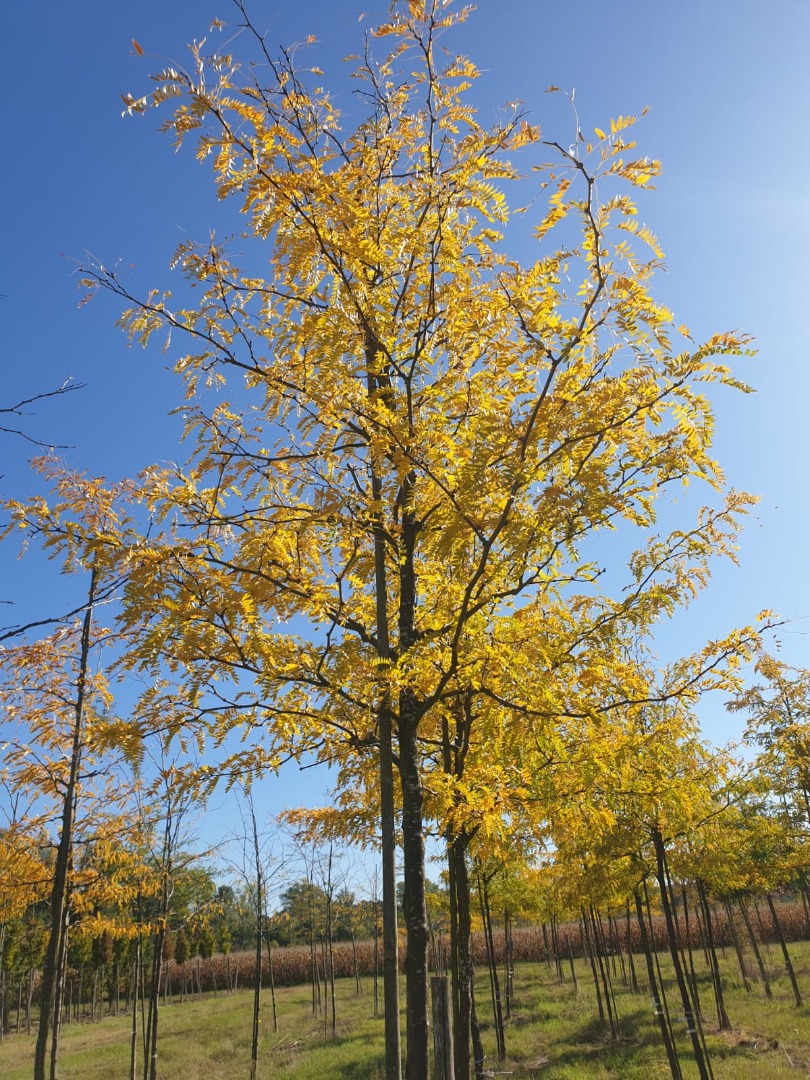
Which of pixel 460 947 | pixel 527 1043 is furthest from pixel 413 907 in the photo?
pixel 527 1043

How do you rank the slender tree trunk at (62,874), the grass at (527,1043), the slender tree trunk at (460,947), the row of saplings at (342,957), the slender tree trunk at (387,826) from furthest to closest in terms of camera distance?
the row of saplings at (342,957), the grass at (527,1043), the slender tree trunk at (62,874), the slender tree trunk at (460,947), the slender tree trunk at (387,826)

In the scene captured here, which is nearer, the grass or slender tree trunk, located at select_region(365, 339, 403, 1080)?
slender tree trunk, located at select_region(365, 339, 403, 1080)

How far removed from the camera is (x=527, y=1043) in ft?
45.6

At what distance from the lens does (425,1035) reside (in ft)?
10.6

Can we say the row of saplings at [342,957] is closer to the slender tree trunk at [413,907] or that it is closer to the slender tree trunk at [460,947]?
the slender tree trunk at [460,947]

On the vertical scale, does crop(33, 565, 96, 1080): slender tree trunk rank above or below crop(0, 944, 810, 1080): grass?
above

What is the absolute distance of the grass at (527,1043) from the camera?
11.2m

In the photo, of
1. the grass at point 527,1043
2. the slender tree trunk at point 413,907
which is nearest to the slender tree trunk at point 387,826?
the slender tree trunk at point 413,907

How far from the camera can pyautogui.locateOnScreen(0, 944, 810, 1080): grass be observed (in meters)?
11.2

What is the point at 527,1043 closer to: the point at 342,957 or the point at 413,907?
the point at 413,907

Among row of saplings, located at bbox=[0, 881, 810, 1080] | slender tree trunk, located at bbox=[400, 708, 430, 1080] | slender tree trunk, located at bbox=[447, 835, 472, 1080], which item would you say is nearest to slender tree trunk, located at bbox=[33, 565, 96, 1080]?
slender tree trunk, located at bbox=[447, 835, 472, 1080]

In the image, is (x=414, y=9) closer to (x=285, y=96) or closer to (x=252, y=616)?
(x=285, y=96)

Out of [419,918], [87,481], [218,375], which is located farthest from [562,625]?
[87,481]

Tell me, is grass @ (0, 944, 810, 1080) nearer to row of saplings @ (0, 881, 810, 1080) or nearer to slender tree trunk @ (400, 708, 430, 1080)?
row of saplings @ (0, 881, 810, 1080)
